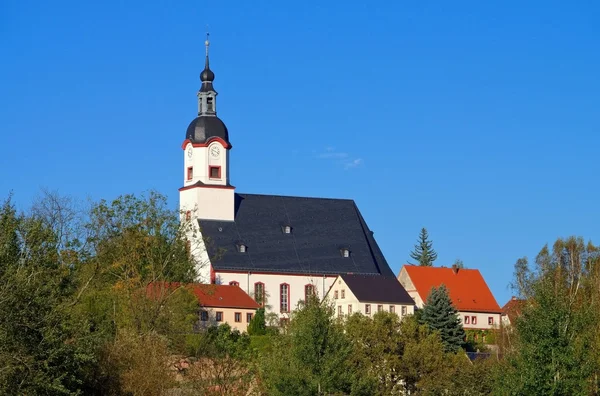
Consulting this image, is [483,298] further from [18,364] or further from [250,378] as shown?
[18,364]

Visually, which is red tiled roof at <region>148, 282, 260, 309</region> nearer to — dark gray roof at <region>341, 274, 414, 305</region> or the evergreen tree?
dark gray roof at <region>341, 274, 414, 305</region>

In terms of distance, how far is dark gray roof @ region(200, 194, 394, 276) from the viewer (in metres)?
90.9

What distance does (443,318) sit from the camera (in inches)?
3125

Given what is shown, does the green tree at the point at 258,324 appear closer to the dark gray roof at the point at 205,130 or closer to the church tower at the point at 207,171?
the church tower at the point at 207,171

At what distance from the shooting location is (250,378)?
50469mm

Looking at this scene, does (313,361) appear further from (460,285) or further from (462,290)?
(460,285)

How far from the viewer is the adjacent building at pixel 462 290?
311 feet

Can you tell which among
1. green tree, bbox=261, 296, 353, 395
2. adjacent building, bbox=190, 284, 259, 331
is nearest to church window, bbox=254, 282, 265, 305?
adjacent building, bbox=190, 284, 259, 331

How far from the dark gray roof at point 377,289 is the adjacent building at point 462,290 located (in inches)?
154

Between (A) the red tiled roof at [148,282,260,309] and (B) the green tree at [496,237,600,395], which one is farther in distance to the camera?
(A) the red tiled roof at [148,282,260,309]

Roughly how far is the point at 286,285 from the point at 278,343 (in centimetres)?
3944

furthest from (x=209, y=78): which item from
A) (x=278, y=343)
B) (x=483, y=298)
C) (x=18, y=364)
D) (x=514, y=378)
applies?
(x=18, y=364)

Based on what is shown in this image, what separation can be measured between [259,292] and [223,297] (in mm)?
5626

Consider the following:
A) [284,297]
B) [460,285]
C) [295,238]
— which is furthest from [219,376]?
[460,285]
